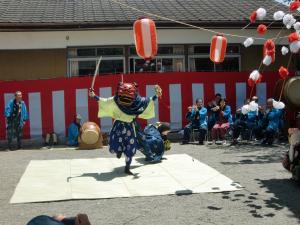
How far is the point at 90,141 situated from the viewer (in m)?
12.6

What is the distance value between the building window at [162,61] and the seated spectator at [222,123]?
3.16 metres

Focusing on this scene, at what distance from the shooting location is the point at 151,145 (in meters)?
10.4

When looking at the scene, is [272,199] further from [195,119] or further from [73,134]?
[73,134]

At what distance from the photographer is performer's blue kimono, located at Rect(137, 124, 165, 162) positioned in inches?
404

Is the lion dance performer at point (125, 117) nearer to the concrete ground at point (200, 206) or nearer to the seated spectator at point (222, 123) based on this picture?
the concrete ground at point (200, 206)

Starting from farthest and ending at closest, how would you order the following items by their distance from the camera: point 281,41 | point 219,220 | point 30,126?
point 281,41, point 30,126, point 219,220

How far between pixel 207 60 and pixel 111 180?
8768 millimetres

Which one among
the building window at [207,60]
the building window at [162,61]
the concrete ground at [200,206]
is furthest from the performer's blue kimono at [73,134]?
the building window at [207,60]

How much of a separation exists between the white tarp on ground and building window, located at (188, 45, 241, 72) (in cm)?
634

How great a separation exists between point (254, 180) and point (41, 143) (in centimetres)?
703

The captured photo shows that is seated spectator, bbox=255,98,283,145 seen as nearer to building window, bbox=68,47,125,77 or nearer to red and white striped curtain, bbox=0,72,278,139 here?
red and white striped curtain, bbox=0,72,278,139

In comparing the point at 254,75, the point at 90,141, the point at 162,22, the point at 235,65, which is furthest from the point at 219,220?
the point at 235,65

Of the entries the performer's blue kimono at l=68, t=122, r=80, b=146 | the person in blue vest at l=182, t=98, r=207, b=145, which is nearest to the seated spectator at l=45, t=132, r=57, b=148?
the performer's blue kimono at l=68, t=122, r=80, b=146

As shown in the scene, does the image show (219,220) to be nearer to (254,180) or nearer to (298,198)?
(298,198)
